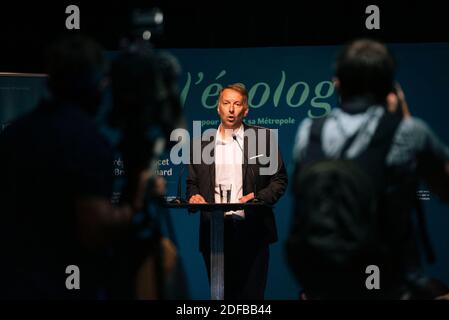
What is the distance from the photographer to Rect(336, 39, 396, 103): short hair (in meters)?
2.70

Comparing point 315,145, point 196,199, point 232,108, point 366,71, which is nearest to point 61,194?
point 315,145

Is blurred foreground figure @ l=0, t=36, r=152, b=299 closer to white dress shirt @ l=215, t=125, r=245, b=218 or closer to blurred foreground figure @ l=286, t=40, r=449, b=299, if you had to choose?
blurred foreground figure @ l=286, t=40, r=449, b=299

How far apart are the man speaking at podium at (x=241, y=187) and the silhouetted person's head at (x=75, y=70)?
3.06 metres

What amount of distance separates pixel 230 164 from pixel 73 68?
11.5ft

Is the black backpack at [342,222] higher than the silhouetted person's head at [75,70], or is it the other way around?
the silhouetted person's head at [75,70]

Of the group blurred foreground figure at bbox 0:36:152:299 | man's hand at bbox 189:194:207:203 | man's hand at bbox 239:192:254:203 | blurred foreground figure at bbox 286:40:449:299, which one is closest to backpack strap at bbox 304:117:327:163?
blurred foreground figure at bbox 286:40:449:299

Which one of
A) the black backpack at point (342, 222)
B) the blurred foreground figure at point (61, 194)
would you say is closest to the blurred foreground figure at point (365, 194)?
the black backpack at point (342, 222)

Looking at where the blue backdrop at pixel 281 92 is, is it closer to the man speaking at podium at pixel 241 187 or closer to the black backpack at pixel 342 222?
the man speaking at podium at pixel 241 187

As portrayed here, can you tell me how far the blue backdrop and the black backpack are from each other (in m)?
4.54

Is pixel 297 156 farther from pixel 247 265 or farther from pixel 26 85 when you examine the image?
pixel 26 85

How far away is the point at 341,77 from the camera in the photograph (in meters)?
2.76

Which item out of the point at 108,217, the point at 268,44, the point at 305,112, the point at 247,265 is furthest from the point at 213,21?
the point at 108,217

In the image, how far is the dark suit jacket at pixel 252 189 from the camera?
5.82m

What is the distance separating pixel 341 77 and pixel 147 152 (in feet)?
2.55
